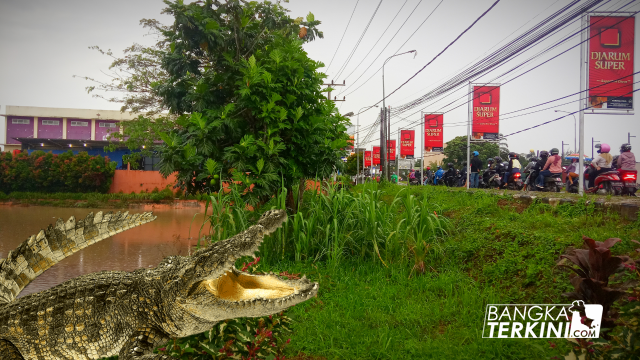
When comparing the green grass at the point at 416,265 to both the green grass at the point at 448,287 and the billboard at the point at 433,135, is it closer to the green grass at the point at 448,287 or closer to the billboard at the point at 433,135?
the green grass at the point at 448,287

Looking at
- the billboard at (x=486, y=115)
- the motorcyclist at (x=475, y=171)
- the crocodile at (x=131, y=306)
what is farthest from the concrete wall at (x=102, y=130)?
the billboard at (x=486, y=115)

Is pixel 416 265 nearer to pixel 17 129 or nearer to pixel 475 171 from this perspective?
pixel 17 129

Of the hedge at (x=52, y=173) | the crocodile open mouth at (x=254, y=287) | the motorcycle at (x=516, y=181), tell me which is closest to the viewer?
the crocodile open mouth at (x=254, y=287)

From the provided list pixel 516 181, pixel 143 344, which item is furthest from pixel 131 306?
pixel 516 181

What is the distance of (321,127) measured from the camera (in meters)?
4.79

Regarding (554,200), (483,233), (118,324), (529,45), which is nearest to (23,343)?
(118,324)

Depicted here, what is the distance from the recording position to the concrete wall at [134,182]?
4000 millimetres

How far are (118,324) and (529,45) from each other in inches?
257

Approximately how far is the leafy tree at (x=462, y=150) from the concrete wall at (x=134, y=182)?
90.7 feet

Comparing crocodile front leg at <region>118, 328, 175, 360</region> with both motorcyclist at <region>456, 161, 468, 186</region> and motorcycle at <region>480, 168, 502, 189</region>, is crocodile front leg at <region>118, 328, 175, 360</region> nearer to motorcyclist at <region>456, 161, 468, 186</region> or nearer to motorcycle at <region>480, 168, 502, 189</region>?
motorcycle at <region>480, 168, 502, 189</region>

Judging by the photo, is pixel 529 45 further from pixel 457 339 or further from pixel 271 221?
pixel 271 221

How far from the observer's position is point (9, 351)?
166cm

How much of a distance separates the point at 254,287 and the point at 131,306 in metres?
0.59

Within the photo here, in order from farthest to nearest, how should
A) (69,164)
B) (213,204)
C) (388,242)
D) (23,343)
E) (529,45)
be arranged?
(529,45) → (213,204) → (388,242) → (69,164) → (23,343)
